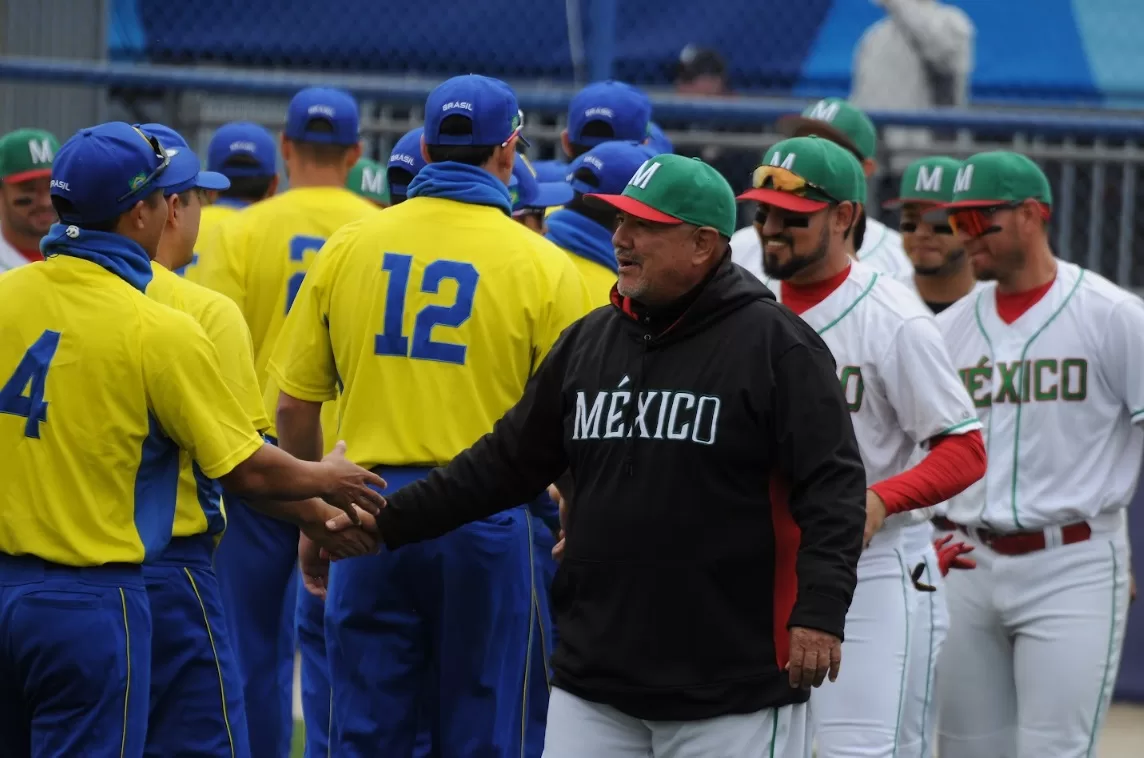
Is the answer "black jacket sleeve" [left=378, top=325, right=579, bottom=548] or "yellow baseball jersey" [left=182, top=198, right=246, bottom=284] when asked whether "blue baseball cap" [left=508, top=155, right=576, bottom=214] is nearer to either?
"yellow baseball jersey" [left=182, top=198, right=246, bottom=284]

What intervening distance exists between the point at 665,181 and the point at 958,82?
231 inches

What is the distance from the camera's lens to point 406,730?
16.9 feet

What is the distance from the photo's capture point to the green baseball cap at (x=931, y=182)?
7188 millimetres

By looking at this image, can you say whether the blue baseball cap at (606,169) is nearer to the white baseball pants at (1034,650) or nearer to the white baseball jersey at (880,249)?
the white baseball jersey at (880,249)

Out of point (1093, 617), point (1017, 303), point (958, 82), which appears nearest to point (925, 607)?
point (1093, 617)

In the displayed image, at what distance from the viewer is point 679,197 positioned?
166 inches

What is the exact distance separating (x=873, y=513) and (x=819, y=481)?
73cm

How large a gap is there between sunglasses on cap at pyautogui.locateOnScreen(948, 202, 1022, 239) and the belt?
98 centimetres

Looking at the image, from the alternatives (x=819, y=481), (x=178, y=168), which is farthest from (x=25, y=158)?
(x=819, y=481)

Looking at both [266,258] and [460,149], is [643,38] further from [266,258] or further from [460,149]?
[460,149]

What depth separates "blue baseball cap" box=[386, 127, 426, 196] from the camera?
19.9 ft

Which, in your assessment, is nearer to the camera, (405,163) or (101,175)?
(101,175)

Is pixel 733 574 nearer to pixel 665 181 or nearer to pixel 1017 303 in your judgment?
pixel 665 181

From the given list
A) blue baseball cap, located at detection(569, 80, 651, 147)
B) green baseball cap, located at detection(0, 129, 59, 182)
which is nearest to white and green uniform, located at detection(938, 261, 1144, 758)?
blue baseball cap, located at detection(569, 80, 651, 147)
